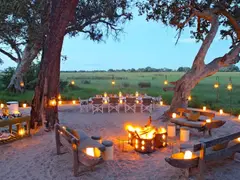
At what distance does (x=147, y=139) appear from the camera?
630cm

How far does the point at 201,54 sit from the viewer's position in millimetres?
10023

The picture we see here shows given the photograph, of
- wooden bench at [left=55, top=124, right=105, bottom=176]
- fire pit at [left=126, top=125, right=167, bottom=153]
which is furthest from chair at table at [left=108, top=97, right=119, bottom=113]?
wooden bench at [left=55, top=124, right=105, bottom=176]

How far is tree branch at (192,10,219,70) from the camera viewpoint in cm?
982

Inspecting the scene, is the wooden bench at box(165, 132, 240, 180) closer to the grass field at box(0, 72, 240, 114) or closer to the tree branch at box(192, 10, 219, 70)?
the tree branch at box(192, 10, 219, 70)

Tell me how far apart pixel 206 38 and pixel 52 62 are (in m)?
6.18

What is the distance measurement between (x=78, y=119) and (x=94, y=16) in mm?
8218

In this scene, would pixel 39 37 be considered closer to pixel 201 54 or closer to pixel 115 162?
pixel 201 54

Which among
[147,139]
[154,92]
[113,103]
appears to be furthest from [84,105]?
[154,92]

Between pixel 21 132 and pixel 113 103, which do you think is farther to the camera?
pixel 113 103

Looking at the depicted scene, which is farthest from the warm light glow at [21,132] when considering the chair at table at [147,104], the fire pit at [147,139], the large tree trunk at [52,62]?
the chair at table at [147,104]

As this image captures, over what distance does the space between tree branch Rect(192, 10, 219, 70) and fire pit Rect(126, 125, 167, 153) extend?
4445mm

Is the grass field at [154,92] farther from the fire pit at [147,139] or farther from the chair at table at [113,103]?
the fire pit at [147,139]

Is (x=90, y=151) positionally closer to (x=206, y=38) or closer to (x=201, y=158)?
(x=201, y=158)

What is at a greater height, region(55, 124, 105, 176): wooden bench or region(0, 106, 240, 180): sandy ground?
region(55, 124, 105, 176): wooden bench
